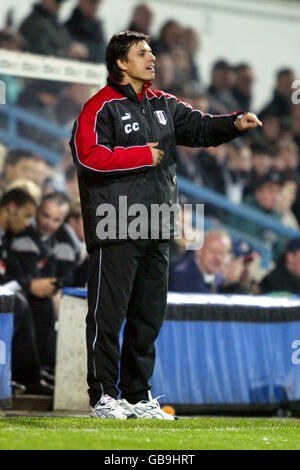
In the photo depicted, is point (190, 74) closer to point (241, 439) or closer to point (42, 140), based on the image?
point (42, 140)

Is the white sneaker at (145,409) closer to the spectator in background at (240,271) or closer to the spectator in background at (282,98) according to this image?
the spectator in background at (240,271)

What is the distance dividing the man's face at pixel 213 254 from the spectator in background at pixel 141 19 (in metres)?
2.47

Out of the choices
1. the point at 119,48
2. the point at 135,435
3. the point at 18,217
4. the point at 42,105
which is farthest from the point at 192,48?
the point at 135,435

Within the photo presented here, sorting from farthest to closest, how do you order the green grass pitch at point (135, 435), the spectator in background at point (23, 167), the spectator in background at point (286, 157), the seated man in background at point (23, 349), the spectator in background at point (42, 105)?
1. the spectator in background at point (286, 157)
2. the spectator in background at point (42, 105)
3. the spectator in background at point (23, 167)
4. the seated man in background at point (23, 349)
5. the green grass pitch at point (135, 435)

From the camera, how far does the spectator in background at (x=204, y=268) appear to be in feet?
26.4

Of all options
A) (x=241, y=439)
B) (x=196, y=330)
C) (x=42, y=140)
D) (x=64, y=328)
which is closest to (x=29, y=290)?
(x=64, y=328)

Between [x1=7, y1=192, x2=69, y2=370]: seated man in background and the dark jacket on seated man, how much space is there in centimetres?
107

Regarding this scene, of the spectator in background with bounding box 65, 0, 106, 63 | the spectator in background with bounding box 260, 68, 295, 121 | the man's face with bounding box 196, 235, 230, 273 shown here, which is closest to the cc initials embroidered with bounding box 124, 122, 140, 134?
the man's face with bounding box 196, 235, 230, 273

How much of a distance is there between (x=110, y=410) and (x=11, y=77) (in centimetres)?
482

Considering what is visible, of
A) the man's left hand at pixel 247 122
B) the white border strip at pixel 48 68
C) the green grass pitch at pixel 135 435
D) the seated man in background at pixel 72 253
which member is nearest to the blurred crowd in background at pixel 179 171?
the seated man in background at pixel 72 253

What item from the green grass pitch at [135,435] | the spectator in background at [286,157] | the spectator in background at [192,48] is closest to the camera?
the green grass pitch at [135,435]

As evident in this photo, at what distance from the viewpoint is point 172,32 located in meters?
9.91

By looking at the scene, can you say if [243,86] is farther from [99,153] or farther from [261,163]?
[99,153]

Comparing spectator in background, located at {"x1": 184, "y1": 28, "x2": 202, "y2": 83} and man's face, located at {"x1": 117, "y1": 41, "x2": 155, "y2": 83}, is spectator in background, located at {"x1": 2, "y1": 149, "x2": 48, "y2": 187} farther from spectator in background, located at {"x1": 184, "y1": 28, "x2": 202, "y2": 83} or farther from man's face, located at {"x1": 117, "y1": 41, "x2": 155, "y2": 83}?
man's face, located at {"x1": 117, "y1": 41, "x2": 155, "y2": 83}
